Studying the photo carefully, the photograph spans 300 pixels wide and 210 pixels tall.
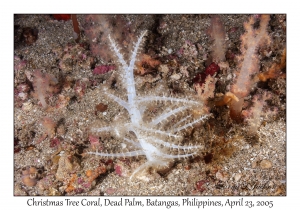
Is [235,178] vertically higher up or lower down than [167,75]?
lower down

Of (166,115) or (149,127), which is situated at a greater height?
(166,115)

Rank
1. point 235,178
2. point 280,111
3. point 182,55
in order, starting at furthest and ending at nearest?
point 182,55 → point 280,111 → point 235,178

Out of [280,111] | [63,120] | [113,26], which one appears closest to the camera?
[280,111]

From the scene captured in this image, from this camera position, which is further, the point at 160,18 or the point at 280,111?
the point at 160,18

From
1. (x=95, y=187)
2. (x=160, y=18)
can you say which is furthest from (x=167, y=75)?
(x=95, y=187)

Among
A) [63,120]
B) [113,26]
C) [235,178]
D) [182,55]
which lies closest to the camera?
[235,178]

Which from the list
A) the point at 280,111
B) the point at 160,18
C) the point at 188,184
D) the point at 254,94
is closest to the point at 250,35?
the point at 254,94

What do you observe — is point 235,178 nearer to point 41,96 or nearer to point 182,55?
point 182,55

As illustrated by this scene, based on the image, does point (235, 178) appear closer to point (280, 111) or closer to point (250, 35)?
point (280, 111)

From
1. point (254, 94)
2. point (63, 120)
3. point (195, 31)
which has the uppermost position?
point (195, 31)
